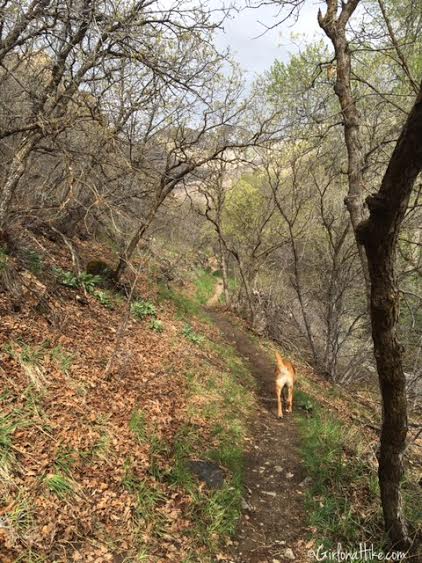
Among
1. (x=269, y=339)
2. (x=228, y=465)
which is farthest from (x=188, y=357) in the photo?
(x=269, y=339)

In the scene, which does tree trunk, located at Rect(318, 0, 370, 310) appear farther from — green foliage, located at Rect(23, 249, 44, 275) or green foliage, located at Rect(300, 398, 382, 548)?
green foliage, located at Rect(23, 249, 44, 275)

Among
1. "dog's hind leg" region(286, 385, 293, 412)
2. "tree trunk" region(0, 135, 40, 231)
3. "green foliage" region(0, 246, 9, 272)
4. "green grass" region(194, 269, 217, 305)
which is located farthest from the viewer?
"green grass" region(194, 269, 217, 305)

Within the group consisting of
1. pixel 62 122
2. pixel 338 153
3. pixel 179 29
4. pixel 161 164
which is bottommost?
pixel 62 122

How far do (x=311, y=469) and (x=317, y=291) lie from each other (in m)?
9.69

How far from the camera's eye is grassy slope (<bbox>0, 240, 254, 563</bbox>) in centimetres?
339

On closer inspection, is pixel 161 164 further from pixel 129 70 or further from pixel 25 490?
pixel 25 490

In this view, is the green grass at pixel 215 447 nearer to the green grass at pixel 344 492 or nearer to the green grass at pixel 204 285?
the green grass at pixel 344 492

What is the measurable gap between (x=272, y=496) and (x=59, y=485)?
2.63 meters

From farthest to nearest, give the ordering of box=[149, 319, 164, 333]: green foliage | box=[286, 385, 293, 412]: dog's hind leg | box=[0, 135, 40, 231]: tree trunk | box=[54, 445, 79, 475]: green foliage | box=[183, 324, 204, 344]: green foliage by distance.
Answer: box=[183, 324, 204, 344]: green foliage → box=[149, 319, 164, 333]: green foliage → box=[286, 385, 293, 412]: dog's hind leg → box=[0, 135, 40, 231]: tree trunk → box=[54, 445, 79, 475]: green foliage

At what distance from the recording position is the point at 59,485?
3584 mm

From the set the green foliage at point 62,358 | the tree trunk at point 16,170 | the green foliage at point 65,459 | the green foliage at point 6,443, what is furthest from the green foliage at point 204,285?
the green foliage at point 6,443

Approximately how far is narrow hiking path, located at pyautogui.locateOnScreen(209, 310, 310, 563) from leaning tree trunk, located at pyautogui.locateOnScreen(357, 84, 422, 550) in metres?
1.03

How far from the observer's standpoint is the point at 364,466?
519 centimetres

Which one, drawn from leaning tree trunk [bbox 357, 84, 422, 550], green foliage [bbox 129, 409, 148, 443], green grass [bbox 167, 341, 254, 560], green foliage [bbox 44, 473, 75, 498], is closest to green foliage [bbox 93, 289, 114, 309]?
green grass [bbox 167, 341, 254, 560]
